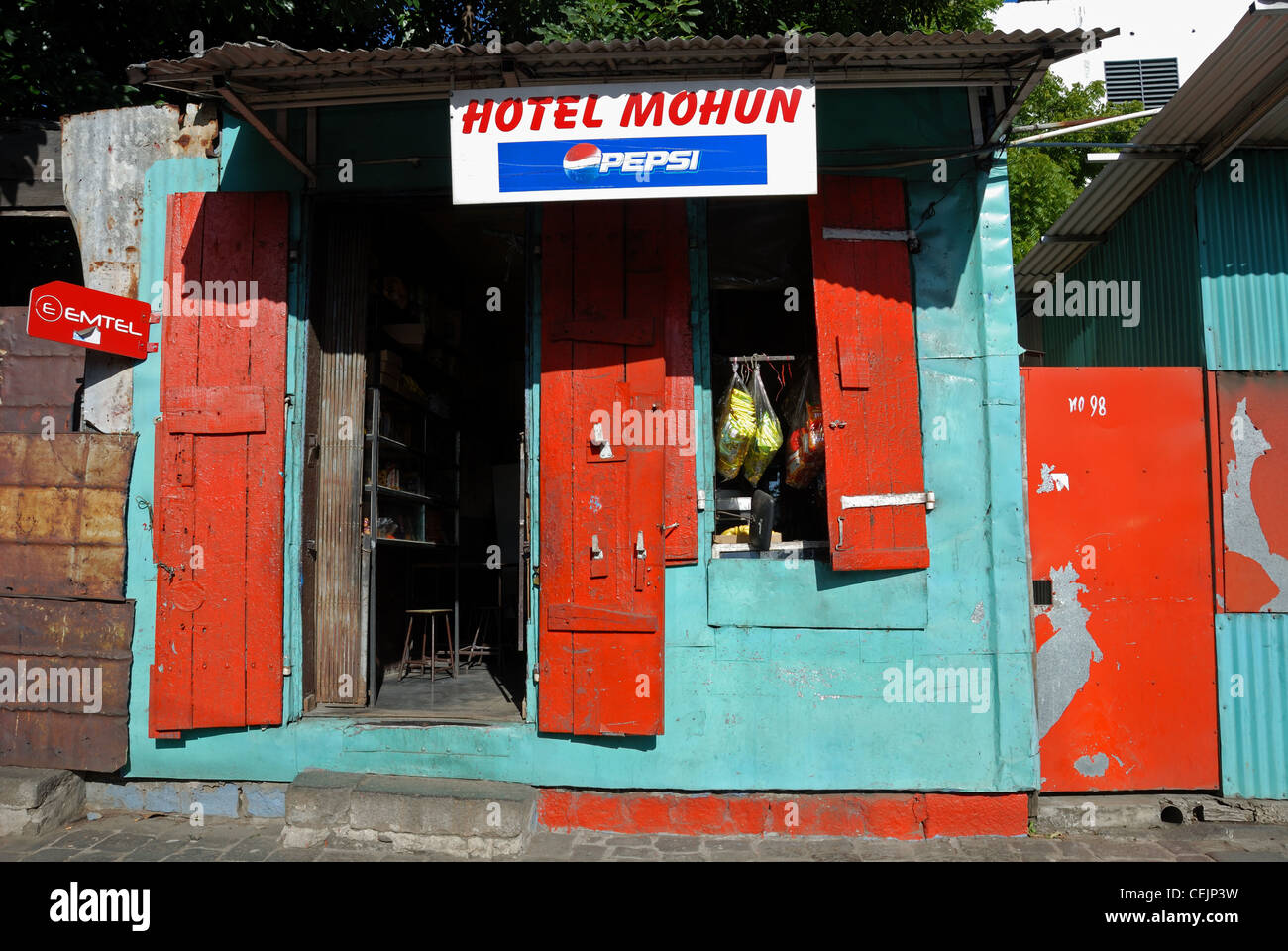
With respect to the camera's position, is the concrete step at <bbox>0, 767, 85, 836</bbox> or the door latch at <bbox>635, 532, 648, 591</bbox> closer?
the concrete step at <bbox>0, 767, 85, 836</bbox>

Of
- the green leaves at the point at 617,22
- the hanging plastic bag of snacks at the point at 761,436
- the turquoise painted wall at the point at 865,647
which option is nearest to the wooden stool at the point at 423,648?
the turquoise painted wall at the point at 865,647

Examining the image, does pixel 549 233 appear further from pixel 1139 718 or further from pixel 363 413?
pixel 1139 718

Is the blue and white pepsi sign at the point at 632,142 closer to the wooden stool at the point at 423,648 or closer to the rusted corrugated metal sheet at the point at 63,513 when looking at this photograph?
the rusted corrugated metal sheet at the point at 63,513

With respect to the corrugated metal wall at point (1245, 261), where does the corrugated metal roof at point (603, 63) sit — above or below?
above

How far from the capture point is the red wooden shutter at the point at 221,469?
5.46m

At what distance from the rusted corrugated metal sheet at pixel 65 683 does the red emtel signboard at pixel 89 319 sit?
175cm

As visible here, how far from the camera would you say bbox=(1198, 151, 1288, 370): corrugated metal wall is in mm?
5734

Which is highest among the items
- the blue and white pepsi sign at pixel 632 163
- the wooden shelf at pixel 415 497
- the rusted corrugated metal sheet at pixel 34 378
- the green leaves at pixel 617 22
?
the green leaves at pixel 617 22

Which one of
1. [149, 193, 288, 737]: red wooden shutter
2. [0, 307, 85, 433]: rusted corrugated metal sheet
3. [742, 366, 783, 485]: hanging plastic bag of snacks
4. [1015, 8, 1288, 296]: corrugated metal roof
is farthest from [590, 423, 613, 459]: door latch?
[1015, 8, 1288, 296]: corrugated metal roof

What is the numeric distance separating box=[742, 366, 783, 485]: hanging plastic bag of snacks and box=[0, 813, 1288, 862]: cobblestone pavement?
7.85 feet

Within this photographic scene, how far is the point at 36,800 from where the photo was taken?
514 centimetres

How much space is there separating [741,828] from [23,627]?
499 centimetres

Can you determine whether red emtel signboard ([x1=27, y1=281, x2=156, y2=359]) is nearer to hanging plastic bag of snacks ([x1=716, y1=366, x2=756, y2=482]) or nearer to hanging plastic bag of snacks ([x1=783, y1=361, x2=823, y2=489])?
hanging plastic bag of snacks ([x1=716, y1=366, x2=756, y2=482])

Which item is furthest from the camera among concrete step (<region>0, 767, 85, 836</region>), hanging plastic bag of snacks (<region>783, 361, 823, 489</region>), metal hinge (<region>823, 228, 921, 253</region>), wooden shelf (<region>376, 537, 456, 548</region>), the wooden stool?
the wooden stool
